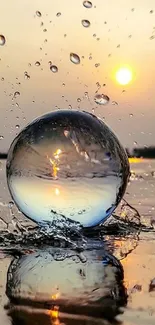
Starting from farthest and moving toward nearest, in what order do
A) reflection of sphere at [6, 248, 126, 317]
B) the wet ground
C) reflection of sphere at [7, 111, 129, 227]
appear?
reflection of sphere at [7, 111, 129, 227]
reflection of sphere at [6, 248, 126, 317]
the wet ground

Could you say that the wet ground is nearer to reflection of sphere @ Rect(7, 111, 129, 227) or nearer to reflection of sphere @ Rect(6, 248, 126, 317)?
reflection of sphere @ Rect(6, 248, 126, 317)

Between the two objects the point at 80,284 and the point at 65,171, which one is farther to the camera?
the point at 65,171

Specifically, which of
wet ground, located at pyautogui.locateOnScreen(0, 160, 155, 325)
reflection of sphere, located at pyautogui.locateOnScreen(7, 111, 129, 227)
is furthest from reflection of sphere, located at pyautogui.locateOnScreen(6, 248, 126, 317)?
reflection of sphere, located at pyautogui.locateOnScreen(7, 111, 129, 227)

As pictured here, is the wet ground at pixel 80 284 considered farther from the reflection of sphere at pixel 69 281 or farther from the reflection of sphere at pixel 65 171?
the reflection of sphere at pixel 65 171

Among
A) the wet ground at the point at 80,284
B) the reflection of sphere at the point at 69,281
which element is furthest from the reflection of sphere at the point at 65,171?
the reflection of sphere at the point at 69,281

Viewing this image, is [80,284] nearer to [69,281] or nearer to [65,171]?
[69,281]

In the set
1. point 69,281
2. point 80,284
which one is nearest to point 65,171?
point 69,281
